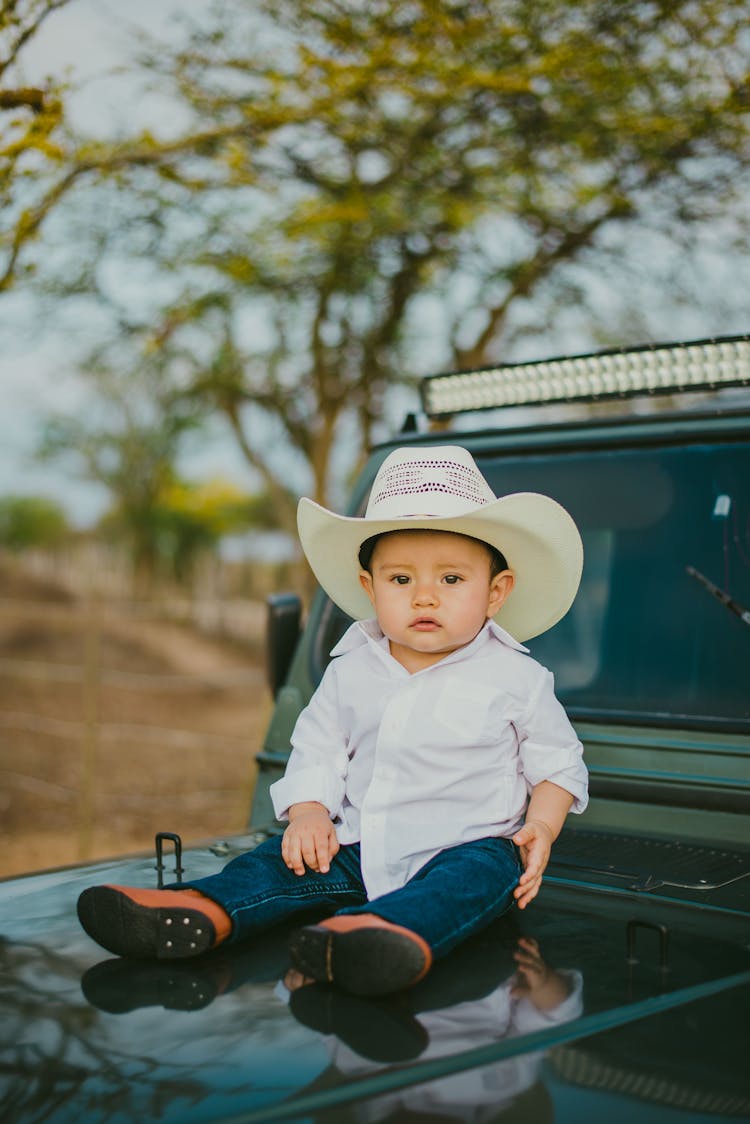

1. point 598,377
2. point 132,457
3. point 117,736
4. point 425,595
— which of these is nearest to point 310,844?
point 425,595

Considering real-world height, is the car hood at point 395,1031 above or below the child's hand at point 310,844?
below

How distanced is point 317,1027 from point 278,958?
330mm

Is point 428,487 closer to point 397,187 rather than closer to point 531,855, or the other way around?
point 531,855

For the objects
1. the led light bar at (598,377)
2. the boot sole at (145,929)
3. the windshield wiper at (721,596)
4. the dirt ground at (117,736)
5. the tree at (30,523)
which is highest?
the tree at (30,523)

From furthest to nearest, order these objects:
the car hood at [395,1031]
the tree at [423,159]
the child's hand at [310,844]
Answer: the tree at [423,159] → the child's hand at [310,844] → the car hood at [395,1031]

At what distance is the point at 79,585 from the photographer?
79.4 ft

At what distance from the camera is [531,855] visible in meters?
2.04

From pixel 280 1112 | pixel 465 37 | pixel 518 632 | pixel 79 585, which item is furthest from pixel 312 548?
pixel 79 585

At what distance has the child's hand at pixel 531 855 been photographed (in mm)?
2010

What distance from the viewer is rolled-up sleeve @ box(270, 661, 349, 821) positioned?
7.56 feet

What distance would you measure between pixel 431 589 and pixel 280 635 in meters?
1.07

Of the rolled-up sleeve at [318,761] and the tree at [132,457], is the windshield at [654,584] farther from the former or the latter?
the tree at [132,457]

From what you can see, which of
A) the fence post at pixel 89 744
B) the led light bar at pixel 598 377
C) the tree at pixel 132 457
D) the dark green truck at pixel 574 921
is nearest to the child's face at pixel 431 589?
the dark green truck at pixel 574 921

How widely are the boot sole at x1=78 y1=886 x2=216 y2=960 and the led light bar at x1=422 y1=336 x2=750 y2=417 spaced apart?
1649 millimetres
